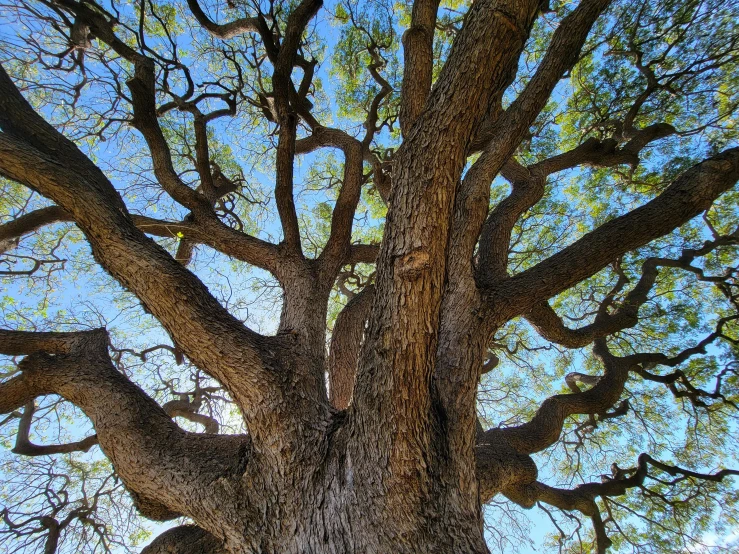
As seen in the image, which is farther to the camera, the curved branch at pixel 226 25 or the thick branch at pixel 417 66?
the curved branch at pixel 226 25

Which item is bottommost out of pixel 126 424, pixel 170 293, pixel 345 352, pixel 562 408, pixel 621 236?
pixel 126 424

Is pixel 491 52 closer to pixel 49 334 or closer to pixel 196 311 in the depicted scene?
pixel 196 311

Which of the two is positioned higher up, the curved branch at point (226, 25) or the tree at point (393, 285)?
the curved branch at point (226, 25)

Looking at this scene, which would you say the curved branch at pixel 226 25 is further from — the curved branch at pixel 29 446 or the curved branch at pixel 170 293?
the curved branch at pixel 29 446

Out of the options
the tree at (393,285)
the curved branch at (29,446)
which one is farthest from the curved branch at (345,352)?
the curved branch at (29,446)

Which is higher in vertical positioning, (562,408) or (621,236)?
(621,236)

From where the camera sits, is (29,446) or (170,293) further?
(29,446)

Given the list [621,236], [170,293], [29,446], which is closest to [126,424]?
[170,293]

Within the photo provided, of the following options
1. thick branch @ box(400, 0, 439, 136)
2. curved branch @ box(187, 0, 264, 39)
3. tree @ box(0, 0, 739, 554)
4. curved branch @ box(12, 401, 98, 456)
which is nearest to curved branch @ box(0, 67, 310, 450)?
tree @ box(0, 0, 739, 554)

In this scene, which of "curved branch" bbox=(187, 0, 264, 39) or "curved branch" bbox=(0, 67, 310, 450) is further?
"curved branch" bbox=(187, 0, 264, 39)

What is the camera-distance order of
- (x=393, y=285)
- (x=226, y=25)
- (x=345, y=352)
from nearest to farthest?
(x=393, y=285) < (x=345, y=352) < (x=226, y=25)

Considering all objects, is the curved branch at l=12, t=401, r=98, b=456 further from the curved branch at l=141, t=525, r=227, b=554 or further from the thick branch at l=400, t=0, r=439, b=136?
the thick branch at l=400, t=0, r=439, b=136

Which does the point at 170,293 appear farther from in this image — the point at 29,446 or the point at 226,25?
the point at 226,25

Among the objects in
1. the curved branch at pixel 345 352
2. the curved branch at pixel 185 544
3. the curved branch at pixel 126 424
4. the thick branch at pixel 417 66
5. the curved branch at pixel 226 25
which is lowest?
the curved branch at pixel 185 544
